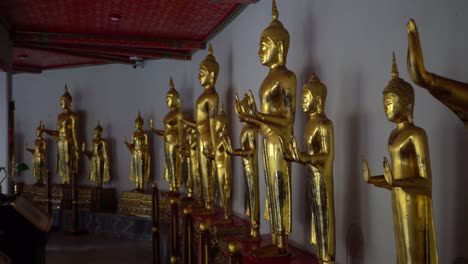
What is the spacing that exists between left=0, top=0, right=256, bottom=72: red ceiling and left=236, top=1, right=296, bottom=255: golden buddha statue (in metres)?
1.25

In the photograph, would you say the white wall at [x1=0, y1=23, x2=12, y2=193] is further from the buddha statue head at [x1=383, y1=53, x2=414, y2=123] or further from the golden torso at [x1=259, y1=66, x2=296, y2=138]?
the buddha statue head at [x1=383, y1=53, x2=414, y2=123]

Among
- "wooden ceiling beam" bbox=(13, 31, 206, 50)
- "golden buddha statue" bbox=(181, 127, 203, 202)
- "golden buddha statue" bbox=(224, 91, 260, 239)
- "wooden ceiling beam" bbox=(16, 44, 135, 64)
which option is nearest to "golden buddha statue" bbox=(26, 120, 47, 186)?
"wooden ceiling beam" bbox=(16, 44, 135, 64)

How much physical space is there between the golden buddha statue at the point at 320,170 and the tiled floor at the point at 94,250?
3.62 metres

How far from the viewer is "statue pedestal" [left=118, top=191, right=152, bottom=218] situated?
20.8ft

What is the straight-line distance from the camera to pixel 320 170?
7.27 feet

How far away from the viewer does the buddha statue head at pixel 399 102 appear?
165cm

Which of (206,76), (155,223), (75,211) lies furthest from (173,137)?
(75,211)

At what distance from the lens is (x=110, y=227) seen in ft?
22.1

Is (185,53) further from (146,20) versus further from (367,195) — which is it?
(367,195)

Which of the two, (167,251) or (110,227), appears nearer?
(167,251)

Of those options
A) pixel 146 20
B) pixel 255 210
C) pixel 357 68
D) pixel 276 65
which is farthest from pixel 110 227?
pixel 357 68

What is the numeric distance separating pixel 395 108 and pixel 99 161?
20.5ft

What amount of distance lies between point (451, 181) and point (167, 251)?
3535mm

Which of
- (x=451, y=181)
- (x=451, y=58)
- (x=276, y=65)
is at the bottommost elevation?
(x=451, y=181)
